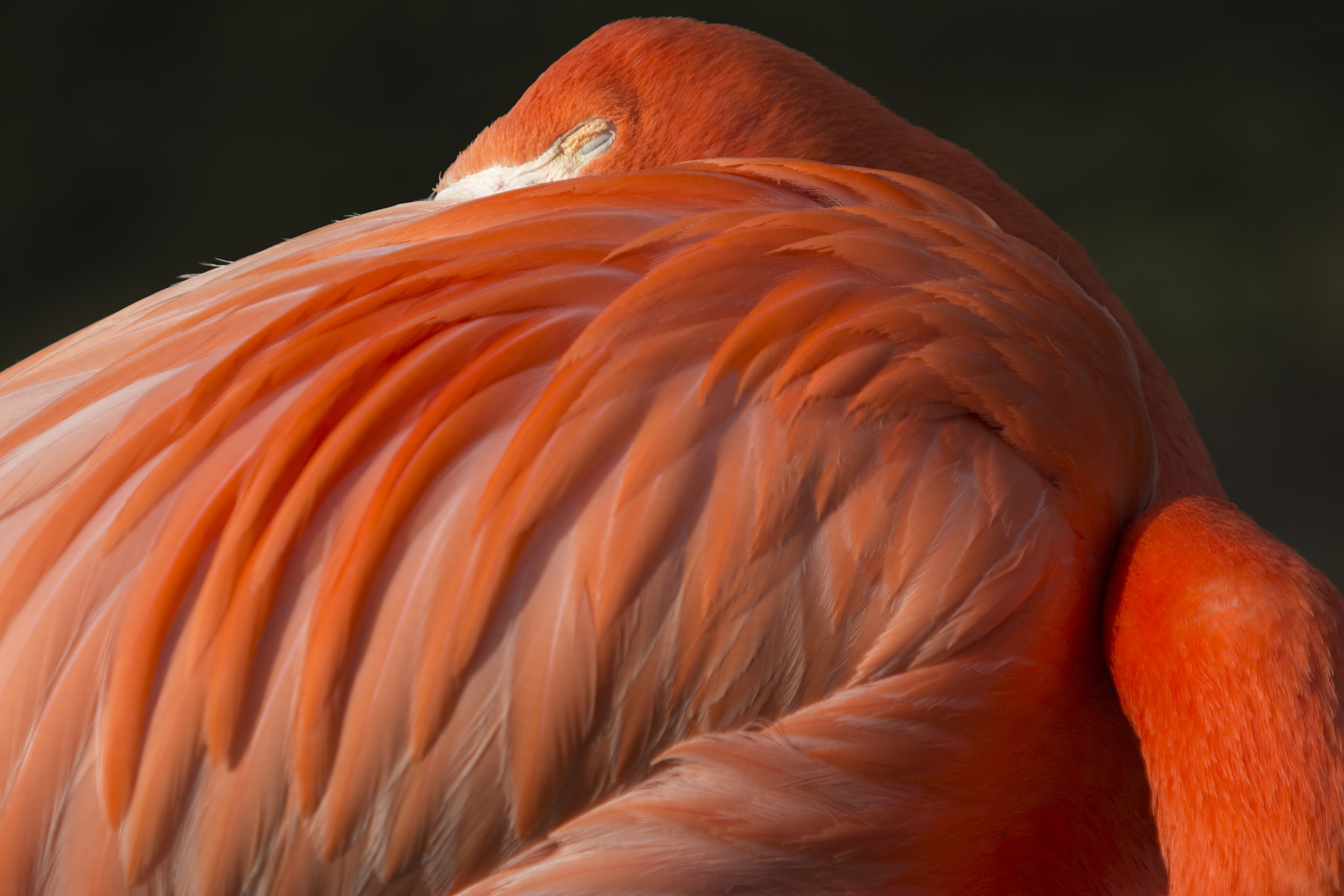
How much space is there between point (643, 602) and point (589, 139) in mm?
520

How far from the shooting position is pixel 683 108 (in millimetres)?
882

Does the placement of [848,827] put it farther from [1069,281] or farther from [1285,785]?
[1069,281]

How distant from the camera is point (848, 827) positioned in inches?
20.0

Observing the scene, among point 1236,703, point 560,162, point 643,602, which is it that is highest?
point 560,162

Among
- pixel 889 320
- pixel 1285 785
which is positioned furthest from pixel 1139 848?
pixel 889 320

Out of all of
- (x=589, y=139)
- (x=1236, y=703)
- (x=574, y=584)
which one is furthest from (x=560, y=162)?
(x=1236, y=703)

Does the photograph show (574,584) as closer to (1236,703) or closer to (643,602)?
(643,602)

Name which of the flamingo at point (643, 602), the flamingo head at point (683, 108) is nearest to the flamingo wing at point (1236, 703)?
the flamingo at point (643, 602)

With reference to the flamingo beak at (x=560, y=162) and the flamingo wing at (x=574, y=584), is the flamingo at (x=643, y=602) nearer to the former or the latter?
the flamingo wing at (x=574, y=584)

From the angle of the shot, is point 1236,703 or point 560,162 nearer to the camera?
point 1236,703

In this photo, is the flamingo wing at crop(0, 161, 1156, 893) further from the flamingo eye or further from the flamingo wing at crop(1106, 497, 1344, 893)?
the flamingo eye

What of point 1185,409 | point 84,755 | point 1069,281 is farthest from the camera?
point 1185,409

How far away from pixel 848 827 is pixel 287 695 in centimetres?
25

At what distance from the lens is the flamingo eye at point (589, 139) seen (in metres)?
0.91
